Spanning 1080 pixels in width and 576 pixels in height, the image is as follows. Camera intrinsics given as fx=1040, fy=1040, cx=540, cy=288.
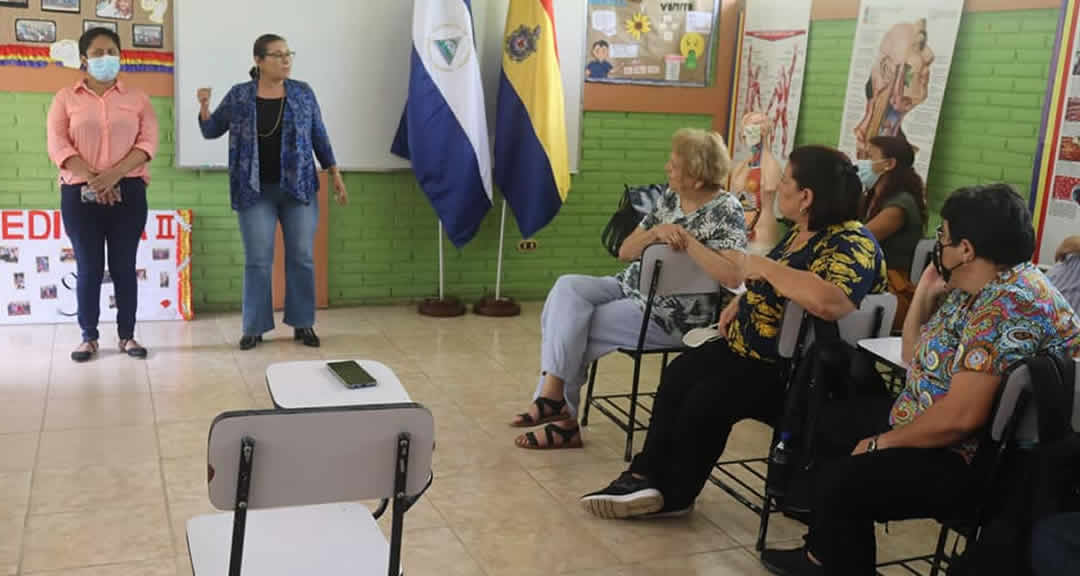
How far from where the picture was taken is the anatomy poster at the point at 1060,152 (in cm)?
388

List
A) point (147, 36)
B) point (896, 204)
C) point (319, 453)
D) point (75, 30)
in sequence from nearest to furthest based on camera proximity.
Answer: point (319, 453)
point (896, 204)
point (75, 30)
point (147, 36)

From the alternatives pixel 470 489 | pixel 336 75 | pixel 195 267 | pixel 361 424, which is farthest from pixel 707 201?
pixel 195 267

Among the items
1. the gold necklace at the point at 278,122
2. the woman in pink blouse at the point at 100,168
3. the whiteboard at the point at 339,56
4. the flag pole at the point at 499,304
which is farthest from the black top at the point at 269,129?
the flag pole at the point at 499,304

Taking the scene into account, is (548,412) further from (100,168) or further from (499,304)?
(100,168)

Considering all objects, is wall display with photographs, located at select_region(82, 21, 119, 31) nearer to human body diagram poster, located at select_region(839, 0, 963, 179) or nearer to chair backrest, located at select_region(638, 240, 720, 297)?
chair backrest, located at select_region(638, 240, 720, 297)

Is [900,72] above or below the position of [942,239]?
above

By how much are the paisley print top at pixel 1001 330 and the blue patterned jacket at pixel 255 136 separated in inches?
129

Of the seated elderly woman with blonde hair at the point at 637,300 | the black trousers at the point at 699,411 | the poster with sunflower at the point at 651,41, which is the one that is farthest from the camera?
the poster with sunflower at the point at 651,41

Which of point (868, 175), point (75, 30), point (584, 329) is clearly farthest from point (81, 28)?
point (868, 175)

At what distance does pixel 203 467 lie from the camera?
3494 mm

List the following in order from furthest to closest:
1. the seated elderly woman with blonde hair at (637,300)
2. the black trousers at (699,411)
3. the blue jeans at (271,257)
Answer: the blue jeans at (271,257) → the seated elderly woman with blonde hair at (637,300) → the black trousers at (699,411)

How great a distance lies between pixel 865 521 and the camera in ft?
7.81

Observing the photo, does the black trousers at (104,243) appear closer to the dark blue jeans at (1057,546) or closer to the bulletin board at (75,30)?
the bulletin board at (75,30)

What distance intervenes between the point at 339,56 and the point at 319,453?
13.4 feet
